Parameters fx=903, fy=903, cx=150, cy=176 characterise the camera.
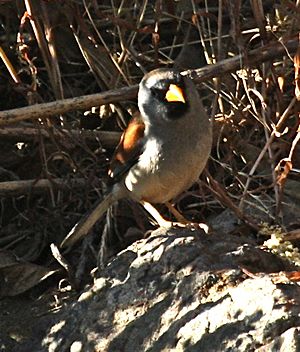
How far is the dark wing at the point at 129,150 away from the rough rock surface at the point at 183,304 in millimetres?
637

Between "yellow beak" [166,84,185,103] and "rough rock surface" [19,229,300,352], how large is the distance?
0.73 meters

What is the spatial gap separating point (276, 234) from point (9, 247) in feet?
5.60

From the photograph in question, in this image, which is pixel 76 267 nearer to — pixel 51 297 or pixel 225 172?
pixel 51 297

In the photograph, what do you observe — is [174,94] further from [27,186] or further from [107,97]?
[27,186]

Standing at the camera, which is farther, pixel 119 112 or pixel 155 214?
pixel 119 112

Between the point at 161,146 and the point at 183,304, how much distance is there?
1181 mm

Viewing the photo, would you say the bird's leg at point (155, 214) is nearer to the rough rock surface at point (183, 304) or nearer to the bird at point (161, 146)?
the bird at point (161, 146)

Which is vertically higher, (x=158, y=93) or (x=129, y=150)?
(x=158, y=93)

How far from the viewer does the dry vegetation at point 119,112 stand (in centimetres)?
470

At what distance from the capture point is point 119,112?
207 inches

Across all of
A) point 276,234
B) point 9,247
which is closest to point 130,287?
point 276,234

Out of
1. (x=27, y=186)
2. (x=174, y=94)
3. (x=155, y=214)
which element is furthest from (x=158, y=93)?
(x=27, y=186)

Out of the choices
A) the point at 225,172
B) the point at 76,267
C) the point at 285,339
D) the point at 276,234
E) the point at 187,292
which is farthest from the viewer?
the point at 225,172

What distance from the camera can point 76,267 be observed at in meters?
4.78
